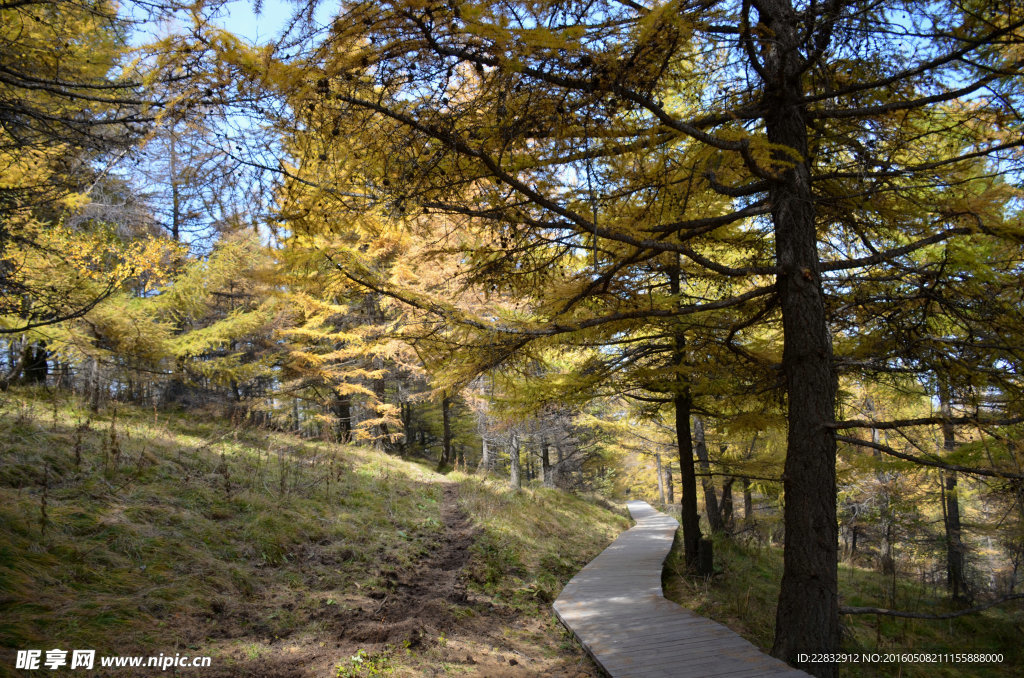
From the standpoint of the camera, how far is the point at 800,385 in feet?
15.8

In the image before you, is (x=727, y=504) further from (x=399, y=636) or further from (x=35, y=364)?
(x=35, y=364)

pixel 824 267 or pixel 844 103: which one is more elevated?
pixel 844 103

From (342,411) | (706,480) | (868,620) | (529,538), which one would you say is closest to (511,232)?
(529,538)

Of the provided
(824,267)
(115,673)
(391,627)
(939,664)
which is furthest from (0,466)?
(939,664)

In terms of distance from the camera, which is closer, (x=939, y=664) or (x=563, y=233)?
(x=563, y=233)

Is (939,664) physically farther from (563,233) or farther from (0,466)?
(0,466)

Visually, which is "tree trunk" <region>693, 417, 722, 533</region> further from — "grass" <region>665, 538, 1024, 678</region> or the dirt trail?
the dirt trail

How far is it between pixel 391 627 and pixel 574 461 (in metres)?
22.2

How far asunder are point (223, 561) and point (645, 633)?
4898 millimetres

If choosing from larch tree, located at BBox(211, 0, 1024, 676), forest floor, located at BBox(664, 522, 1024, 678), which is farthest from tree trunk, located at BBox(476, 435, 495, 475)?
larch tree, located at BBox(211, 0, 1024, 676)

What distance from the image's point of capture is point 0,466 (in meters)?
5.59

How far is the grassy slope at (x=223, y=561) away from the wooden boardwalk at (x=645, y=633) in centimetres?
43

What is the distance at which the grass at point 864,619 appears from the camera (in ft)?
23.9

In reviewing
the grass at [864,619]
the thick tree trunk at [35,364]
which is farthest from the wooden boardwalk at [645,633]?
the thick tree trunk at [35,364]
